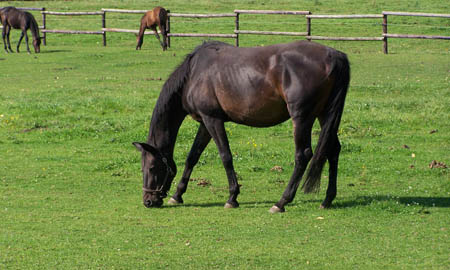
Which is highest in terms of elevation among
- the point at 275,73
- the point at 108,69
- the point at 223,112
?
the point at 275,73

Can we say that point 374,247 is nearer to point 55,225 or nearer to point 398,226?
point 398,226

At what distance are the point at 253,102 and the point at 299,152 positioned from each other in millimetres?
791

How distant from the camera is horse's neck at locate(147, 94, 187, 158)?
8617 millimetres

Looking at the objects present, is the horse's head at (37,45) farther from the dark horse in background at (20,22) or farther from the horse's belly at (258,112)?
the horse's belly at (258,112)

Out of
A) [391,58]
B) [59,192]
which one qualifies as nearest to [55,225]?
[59,192]

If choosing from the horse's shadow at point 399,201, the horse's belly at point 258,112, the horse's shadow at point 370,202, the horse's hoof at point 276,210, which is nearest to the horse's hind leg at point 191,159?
the horse's shadow at point 370,202

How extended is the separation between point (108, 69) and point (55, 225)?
50.5 ft

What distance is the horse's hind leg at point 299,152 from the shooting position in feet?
26.1

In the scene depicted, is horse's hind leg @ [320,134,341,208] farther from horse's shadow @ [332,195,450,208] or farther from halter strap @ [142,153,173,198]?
halter strap @ [142,153,173,198]

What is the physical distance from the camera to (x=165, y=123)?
865 cm

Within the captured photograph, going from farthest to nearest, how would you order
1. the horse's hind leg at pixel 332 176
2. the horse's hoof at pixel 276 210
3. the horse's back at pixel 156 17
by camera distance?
the horse's back at pixel 156 17
the horse's hind leg at pixel 332 176
the horse's hoof at pixel 276 210

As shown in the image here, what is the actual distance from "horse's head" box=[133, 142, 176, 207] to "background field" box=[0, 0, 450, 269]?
18 cm

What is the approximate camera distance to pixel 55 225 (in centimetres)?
779

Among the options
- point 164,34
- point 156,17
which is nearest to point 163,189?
point 164,34
